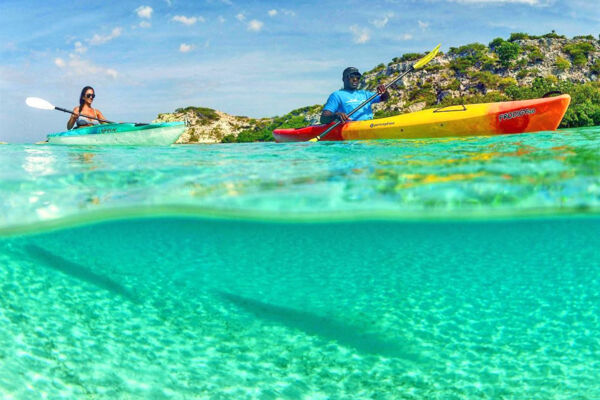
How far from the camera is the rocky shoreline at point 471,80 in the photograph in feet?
155

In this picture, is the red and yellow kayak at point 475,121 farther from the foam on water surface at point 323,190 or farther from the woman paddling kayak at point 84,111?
the woman paddling kayak at point 84,111

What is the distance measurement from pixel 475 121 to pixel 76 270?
363 inches

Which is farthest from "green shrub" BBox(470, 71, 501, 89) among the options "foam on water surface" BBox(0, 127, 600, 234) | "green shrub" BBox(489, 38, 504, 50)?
"foam on water surface" BBox(0, 127, 600, 234)

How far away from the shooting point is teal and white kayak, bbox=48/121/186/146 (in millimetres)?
13805

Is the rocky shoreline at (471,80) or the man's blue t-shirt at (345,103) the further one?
the rocky shoreline at (471,80)

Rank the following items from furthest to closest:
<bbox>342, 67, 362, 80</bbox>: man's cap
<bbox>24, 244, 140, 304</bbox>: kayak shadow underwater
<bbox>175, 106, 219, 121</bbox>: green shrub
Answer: <bbox>175, 106, 219, 121</bbox>: green shrub, <bbox>342, 67, 362, 80</bbox>: man's cap, <bbox>24, 244, 140, 304</bbox>: kayak shadow underwater

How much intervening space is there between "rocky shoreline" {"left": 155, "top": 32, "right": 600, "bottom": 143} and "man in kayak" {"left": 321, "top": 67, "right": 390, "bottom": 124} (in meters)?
31.7

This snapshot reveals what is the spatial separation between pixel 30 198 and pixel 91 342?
211cm

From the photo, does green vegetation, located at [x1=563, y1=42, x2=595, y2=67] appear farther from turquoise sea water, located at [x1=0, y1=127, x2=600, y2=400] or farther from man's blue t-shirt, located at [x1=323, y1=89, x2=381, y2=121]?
turquoise sea water, located at [x1=0, y1=127, x2=600, y2=400]

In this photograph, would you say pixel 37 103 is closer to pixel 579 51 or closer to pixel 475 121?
pixel 475 121

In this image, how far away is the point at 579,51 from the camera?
54.3m

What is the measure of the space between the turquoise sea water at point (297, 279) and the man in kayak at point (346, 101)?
4630mm

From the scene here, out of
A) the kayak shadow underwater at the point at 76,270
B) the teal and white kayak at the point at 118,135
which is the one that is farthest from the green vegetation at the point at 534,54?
the kayak shadow underwater at the point at 76,270

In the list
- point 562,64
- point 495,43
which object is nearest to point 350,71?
point 562,64
